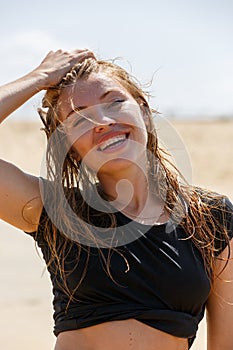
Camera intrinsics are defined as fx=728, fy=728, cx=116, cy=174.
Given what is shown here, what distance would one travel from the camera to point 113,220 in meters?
2.31

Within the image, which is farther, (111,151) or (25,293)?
(25,293)

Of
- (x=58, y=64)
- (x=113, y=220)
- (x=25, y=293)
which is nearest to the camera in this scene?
(x=113, y=220)

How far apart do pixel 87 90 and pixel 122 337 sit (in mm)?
789

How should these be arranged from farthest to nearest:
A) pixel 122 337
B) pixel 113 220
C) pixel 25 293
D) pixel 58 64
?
1. pixel 25 293
2. pixel 58 64
3. pixel 113 220
4. pixel 122 337

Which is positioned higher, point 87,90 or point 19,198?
point 87,90

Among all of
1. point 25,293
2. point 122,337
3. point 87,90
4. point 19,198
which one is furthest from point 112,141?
A: point 25,293

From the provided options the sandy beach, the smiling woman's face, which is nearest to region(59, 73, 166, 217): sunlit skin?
the smiling woman's face

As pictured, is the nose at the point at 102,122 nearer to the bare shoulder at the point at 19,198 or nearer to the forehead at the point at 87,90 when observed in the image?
the forehead at the point at 87,90

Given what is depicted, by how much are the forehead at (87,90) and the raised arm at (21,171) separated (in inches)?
3.6

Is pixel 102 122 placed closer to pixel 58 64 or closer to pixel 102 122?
pixel 102 122

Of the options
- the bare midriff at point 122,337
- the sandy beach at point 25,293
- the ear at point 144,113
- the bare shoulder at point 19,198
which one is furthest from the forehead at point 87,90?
the bare midriff at point 122,337

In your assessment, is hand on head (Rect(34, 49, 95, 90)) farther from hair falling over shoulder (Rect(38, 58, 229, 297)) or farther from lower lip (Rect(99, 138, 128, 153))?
lower lip (Rect(99, 138, 128, 153))

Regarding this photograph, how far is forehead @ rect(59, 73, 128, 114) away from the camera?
7.69 ft

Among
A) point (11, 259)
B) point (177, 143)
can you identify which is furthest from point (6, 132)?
point (177, 143)
